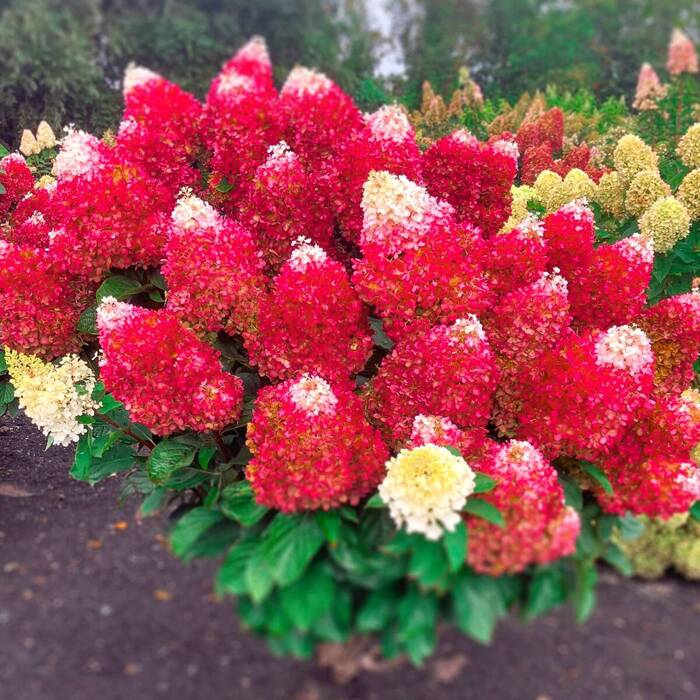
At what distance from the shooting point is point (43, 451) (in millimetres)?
3676

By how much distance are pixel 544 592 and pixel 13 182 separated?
3102 millimetres

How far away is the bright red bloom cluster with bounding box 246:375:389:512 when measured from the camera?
1.95 meters

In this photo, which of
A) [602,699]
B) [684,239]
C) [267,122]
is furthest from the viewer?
[684,239]

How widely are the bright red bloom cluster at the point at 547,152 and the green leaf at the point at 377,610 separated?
10.1 ft

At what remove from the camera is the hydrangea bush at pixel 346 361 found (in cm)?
179

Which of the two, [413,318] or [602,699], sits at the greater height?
[413,318]

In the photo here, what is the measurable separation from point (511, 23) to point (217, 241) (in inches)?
557

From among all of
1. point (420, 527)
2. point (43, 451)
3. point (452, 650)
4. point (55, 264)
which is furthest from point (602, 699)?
point (43, 451)

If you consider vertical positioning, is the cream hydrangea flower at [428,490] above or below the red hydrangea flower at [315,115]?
below

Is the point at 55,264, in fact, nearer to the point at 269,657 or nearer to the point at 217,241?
the point at 217,241

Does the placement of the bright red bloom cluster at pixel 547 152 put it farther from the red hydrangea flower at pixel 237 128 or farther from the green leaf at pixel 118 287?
the green leaf at pixel 118 287

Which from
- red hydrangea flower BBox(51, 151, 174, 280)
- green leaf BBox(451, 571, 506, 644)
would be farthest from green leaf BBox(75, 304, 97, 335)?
green leaf BBox(451, 571, 506, 644)

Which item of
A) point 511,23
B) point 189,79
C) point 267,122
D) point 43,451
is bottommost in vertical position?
point 189,79

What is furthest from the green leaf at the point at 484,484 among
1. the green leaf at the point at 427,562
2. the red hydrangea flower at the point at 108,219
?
the red hydrangea flower at the point at 108,219
